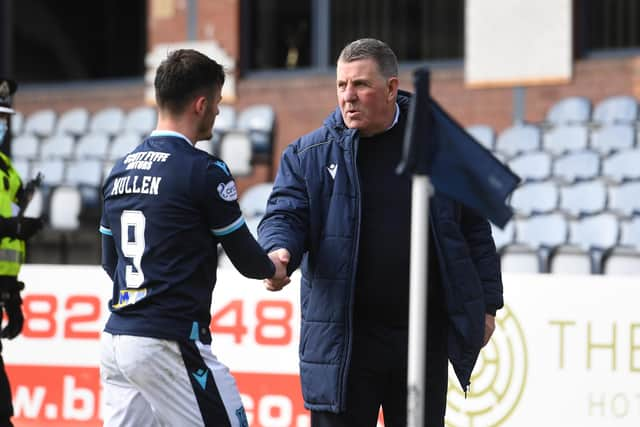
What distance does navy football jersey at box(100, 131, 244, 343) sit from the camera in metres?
4.02

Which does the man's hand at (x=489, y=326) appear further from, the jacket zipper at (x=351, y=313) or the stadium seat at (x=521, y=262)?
the stadium seat at (x=521, y=262)

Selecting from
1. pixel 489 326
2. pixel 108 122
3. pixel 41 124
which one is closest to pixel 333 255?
pixel 489 326

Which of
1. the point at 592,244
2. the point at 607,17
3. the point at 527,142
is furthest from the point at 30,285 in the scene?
the point at 607,17

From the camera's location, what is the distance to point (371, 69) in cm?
433

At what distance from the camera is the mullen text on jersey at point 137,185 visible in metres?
4.04

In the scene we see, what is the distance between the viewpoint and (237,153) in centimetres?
1405

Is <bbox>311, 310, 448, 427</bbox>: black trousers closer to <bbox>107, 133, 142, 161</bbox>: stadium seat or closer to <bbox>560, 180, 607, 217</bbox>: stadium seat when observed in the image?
<bbox>560, 180, 607, 217</bbox>: stadium seat

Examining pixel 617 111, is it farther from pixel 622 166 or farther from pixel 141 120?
pixel 141 120

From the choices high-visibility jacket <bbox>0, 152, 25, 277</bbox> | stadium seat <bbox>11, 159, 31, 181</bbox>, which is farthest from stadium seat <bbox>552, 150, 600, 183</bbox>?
stadium seat <bbox>11, 159, 31, 181</bbox>

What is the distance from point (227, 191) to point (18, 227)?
270 centimetres

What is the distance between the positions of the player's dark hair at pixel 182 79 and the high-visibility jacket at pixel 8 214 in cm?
264

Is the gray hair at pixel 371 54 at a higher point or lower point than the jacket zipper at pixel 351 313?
higher

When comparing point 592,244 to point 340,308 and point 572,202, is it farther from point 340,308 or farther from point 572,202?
point 340,308

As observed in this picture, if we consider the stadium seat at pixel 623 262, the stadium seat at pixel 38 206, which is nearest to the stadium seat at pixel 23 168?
the stadium seat at pixel 38 206
